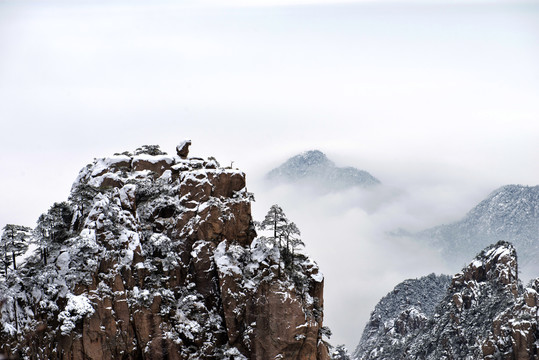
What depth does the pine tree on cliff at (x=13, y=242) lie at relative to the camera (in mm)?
91387

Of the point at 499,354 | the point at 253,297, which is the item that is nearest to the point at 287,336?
the point at 253,297

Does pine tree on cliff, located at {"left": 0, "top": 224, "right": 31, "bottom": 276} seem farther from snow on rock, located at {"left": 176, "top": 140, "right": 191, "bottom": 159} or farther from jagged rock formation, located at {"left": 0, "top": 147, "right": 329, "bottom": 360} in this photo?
snow on rock, located at {"left": 176, "top": 140, "right": 191, "bottom": 159}

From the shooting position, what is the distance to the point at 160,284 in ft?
311

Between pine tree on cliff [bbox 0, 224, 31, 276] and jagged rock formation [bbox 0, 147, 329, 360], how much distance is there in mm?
2267

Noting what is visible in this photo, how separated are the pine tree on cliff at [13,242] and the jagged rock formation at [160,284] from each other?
7.44 ft

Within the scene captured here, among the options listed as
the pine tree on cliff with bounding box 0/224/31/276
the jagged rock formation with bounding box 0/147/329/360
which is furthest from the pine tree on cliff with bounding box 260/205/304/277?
the pine tree on cliff with bounding box 0/224/31/276

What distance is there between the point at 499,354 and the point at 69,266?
149720mm

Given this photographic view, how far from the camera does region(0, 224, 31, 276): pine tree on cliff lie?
91.4 metres

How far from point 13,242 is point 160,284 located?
20.7 m

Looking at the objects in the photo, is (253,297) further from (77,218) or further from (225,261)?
(77,218)

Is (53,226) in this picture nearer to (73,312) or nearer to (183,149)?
(73,312)

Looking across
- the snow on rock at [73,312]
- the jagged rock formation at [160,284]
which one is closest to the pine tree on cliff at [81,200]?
the jagged rock formation at [160,284]

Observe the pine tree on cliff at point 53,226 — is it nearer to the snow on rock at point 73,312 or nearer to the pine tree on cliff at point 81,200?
the pine tree on cliff at point 81,200

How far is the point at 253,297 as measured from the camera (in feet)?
313
